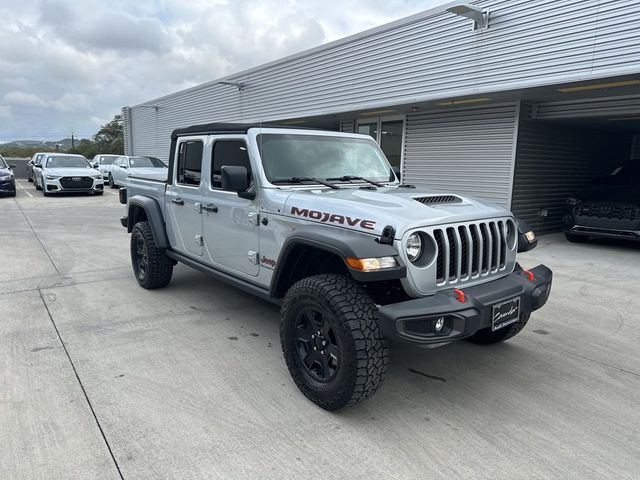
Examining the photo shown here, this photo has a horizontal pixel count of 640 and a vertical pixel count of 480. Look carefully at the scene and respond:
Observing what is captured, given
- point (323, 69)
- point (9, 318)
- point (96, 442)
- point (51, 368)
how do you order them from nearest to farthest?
point (96, 442), point (51, 368), point (9, 318), point (323, 69)

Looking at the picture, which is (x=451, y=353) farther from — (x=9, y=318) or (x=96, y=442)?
(x=9, y=318)

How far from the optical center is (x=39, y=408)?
9.75ft

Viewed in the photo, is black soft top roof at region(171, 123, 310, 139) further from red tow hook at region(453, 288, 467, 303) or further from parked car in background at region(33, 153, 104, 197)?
parked car in background at region(33, 153, 104, 197)

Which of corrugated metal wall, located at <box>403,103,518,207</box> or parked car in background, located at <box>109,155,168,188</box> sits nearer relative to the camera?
corrugated metal wall, located at <box>403,103,518,207</box>

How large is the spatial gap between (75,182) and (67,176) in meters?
0.34

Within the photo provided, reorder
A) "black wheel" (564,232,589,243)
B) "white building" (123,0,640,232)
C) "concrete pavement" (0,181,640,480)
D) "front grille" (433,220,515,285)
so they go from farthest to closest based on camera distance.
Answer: "black wheel" (564,232,589,243)
"white building" (123,0,640,232)
"front grille" (433,220,515,285)
"concrete pavement" (0,181,640,480)

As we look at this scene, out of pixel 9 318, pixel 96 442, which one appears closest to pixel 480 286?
pixel 96 442

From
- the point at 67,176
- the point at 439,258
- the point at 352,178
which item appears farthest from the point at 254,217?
the point at 67,176

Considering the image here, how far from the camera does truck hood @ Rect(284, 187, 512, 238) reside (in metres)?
2.91

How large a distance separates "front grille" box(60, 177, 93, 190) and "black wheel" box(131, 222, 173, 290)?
13.3 m

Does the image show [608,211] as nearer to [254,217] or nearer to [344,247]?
[254,217]

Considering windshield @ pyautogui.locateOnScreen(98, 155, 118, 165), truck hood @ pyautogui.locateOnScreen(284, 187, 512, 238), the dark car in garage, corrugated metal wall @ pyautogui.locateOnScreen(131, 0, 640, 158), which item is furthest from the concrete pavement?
windshield @ pyautogui.locateOnScreen(98, 155, 118, 165)

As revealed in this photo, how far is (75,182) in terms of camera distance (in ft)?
56.0

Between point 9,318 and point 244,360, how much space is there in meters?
2.64
